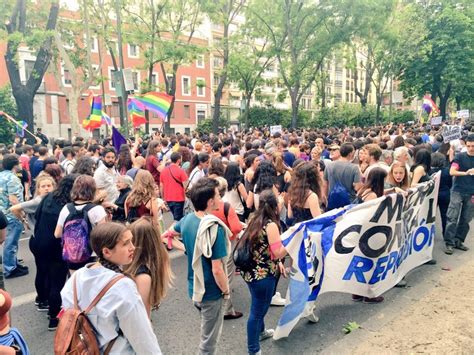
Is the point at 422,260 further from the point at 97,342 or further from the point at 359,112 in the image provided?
the point at 359,112

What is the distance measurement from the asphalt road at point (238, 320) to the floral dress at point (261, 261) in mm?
898

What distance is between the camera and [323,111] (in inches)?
1462

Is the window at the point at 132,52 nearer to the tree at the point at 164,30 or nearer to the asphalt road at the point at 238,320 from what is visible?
the tree at the point at 164,30

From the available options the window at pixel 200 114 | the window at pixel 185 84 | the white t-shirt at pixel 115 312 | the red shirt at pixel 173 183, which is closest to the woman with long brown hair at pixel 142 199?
the red shirt at pixel 173 183

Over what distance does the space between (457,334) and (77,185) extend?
159 inches

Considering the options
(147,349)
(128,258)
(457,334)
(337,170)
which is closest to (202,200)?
(128,258)

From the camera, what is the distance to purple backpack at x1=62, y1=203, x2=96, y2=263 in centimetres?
376

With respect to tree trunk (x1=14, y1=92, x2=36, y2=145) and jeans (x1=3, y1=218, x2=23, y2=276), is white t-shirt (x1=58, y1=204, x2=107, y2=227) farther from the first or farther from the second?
tree trunk (x1=14, y1=92, x2=36, y2=145)

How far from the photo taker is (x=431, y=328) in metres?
4.00

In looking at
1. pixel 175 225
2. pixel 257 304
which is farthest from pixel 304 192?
pixel 175 225

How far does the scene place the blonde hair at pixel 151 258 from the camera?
276cm

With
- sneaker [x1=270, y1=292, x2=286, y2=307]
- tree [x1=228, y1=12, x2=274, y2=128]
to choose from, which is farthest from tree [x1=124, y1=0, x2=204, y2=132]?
sneaker [x1=270, y1=292, x2=286, y2=307]

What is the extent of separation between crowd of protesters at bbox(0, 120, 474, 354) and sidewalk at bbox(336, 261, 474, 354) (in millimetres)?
558

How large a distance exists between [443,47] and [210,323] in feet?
116
